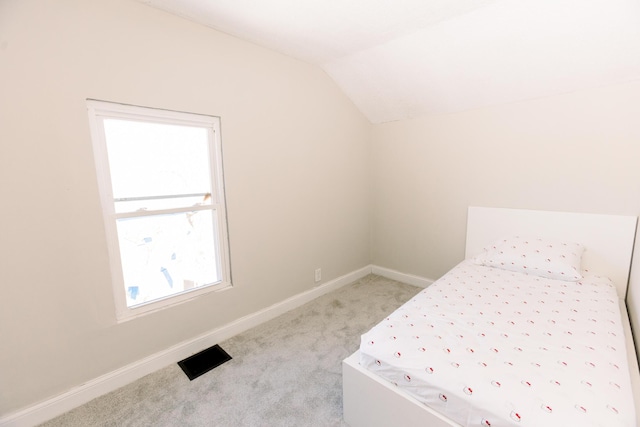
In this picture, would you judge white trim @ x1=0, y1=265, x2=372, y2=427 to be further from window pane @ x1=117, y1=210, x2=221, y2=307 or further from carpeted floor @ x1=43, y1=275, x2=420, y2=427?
window pane @ x1=117, y1=210, x2=221, y2=307

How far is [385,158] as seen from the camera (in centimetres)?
325

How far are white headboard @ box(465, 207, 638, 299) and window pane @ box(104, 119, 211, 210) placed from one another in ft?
8.24

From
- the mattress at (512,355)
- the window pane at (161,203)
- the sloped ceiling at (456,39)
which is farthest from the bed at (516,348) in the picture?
the window pane at (161,203)

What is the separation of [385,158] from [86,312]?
9.51 feet

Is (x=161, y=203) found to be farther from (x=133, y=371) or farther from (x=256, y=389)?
(x=256, y=389)

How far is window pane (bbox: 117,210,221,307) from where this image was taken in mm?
1826

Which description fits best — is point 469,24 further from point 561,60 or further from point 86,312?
point 86,312

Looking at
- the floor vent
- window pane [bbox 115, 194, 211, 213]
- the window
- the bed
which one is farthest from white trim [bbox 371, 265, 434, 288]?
window pane [bbox 115, 194, 211, 213]

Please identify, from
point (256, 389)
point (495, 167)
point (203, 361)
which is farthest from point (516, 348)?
point (203, 361)

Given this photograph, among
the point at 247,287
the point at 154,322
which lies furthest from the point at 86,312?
the point at 247,287

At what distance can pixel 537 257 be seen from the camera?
2.12 m

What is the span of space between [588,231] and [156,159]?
318cm

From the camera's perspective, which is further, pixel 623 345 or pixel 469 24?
pixel 469 24

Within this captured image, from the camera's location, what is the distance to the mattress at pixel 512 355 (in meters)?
0.99
